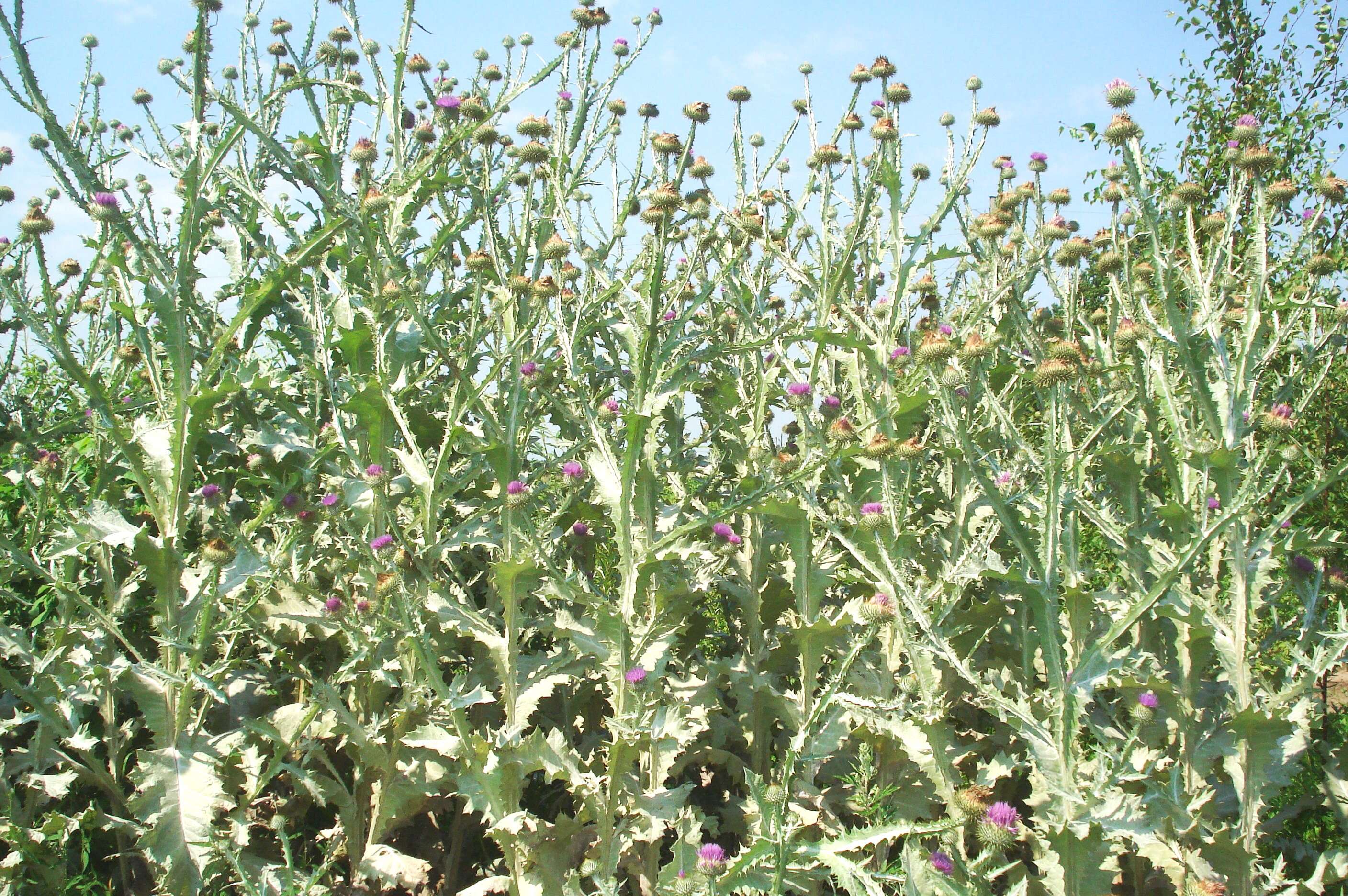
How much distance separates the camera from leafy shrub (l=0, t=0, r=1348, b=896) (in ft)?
9.66

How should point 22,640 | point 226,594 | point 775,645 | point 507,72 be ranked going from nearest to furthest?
1. point 22,640
2. point 226,594
3. point 775,645
4. point 507,72

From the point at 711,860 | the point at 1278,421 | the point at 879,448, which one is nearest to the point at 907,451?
the point at 879,448

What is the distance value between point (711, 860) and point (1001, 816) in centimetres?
78

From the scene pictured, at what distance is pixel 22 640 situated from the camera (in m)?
3.24

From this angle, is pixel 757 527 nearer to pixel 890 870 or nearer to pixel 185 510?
pixel 890 870

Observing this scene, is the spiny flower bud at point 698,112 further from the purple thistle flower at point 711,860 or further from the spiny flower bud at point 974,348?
the purple thistle flower at point 711,860

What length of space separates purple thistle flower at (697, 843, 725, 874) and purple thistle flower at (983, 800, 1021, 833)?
0.71 metres

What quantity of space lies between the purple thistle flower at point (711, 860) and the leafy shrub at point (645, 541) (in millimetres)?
12

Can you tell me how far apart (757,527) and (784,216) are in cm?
145

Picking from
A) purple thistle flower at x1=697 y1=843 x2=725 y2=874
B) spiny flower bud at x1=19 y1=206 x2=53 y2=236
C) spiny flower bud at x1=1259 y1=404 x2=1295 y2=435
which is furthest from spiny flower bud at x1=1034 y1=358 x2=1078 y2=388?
spiny flower bud at x1=19 y1=206 x2=53 y2=236

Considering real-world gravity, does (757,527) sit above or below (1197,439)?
below

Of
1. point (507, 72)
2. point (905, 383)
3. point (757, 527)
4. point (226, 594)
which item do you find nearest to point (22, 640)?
point (226, 594)

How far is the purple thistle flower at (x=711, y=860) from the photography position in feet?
8.75

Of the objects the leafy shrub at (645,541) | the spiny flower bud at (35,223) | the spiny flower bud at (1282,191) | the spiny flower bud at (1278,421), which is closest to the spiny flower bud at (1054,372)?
the leafy shrub at (645,541)
